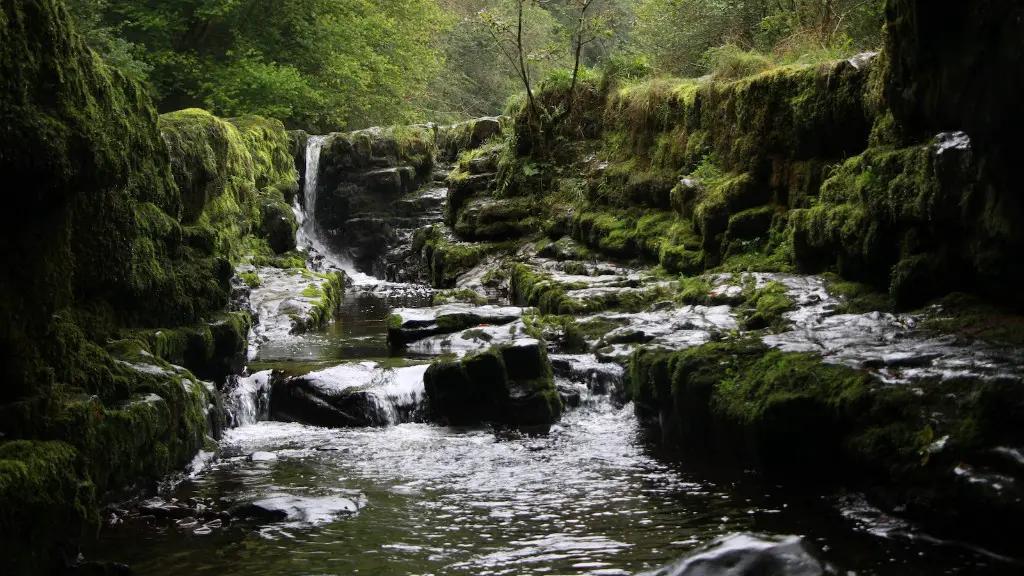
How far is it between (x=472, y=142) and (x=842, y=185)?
1684 centimetres

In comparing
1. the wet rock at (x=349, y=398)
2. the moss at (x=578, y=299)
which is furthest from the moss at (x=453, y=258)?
the wet rock at (x=349, y=398)

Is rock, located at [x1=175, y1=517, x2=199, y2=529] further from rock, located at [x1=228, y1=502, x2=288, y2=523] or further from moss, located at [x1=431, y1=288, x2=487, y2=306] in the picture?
moss, located at [x1=431, y1=288, x2=487, y2=306]

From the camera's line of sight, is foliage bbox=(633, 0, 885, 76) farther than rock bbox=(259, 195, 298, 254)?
No

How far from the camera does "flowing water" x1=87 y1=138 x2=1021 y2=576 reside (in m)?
4.93

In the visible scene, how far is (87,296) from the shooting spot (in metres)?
7.03

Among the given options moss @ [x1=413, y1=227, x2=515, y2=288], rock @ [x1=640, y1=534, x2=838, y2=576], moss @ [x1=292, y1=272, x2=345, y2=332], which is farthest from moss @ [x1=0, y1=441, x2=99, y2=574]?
moss @ [x1=413, y1=227, x2=515, y2=288]

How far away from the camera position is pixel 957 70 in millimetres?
5527

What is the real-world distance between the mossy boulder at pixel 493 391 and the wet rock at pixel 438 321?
265 cm

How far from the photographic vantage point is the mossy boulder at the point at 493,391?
29.1 feet

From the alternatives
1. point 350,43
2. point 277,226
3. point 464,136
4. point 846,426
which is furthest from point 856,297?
point 350,43

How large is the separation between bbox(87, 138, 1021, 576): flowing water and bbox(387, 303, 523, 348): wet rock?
9.90 ft

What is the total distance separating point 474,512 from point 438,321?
6077mm

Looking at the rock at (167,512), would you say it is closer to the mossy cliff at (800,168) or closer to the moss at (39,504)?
the moss at (39,504)

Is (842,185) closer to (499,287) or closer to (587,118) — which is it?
(499,287)
